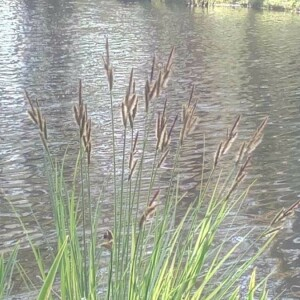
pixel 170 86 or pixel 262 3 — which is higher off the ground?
pixel 170 86

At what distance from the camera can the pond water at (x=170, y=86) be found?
29.1 feet

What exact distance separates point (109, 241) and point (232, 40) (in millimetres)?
26947

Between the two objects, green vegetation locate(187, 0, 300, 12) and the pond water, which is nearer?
the pond water

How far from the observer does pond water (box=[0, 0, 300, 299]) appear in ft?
29.1

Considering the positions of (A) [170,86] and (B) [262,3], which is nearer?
(A) [170,86]

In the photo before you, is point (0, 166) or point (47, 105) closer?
point (0, 166)

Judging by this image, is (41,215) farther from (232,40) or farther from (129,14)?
(129,14)

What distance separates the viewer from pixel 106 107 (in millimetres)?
15000

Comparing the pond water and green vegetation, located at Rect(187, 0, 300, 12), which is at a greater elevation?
the pond water

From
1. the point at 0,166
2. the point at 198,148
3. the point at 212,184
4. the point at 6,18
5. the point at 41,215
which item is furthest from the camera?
the point at 6,18

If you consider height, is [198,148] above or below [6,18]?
above

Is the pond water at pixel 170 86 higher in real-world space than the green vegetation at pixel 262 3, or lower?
higher

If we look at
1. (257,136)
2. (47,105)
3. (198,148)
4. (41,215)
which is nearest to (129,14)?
(47,105)

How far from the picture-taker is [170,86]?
702 inches
